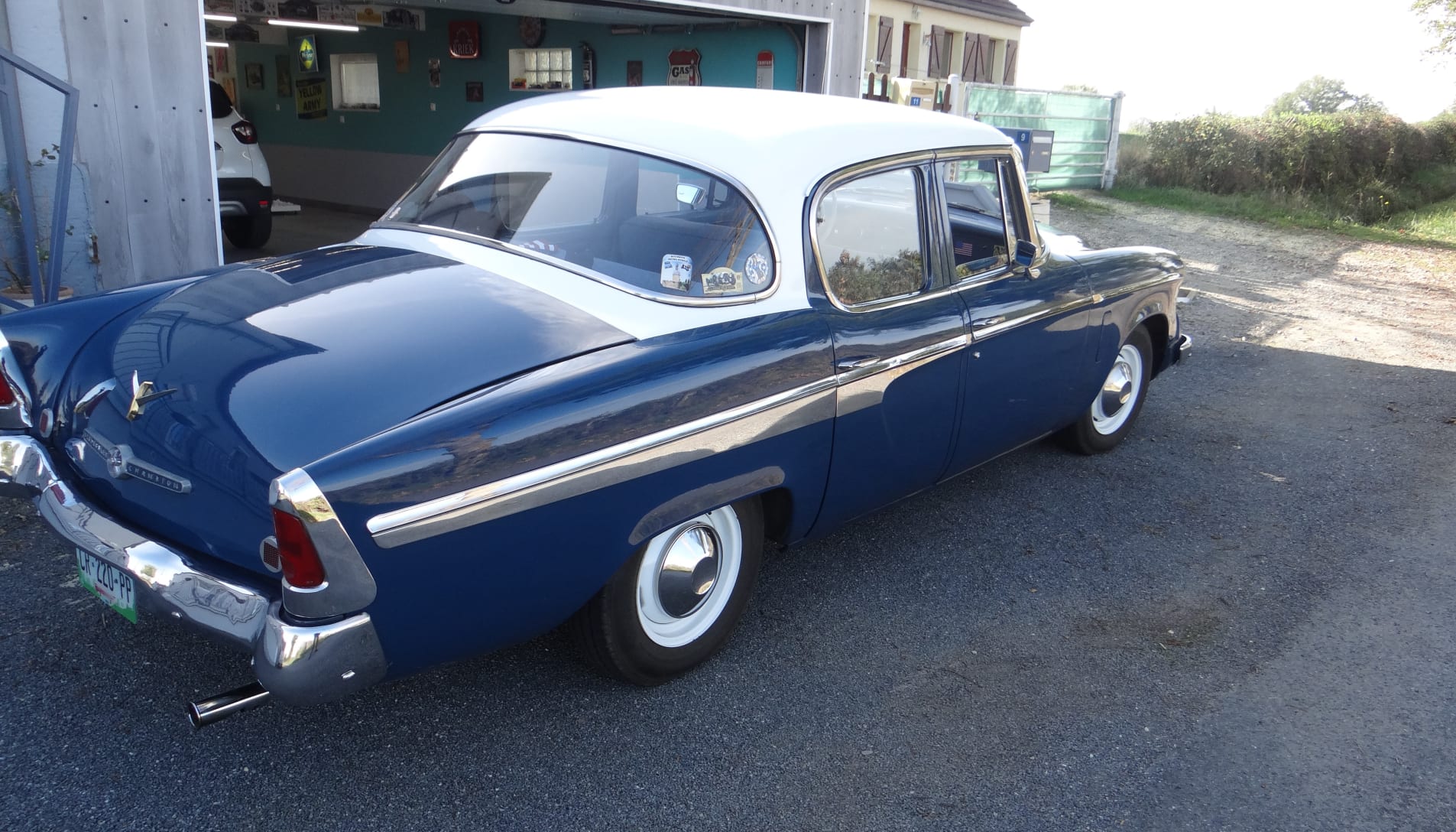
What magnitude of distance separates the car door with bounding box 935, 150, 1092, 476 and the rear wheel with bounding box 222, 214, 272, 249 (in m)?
8.41

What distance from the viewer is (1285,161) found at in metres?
19.5

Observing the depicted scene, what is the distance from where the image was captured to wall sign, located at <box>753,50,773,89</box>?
10.7 m

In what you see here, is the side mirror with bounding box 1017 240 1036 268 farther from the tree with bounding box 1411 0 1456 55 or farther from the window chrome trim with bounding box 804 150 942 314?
the tree with bounding box 1411 0 1456 55

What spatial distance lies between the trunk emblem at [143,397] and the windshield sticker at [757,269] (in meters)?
1.62

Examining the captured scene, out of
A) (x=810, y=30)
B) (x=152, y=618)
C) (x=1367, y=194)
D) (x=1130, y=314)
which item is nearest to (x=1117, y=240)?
(x=810, y=30)

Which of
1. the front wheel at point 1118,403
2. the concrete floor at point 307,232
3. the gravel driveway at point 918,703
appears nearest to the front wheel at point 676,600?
the gravel driveway at point 918,703

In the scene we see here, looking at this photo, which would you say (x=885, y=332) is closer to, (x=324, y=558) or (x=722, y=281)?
(x=722, y=281)

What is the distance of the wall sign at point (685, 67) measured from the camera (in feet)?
38.3

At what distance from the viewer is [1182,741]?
10.0 feet

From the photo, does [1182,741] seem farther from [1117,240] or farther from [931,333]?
[1117,240]

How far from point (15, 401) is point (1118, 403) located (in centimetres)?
477

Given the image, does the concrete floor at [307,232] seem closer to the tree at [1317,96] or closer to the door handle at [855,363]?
the door handle at [855,363]

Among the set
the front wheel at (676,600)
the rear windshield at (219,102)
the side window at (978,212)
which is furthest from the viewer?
the rear windshield at (219,102)

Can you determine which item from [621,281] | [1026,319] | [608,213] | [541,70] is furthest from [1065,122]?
[621,281]
